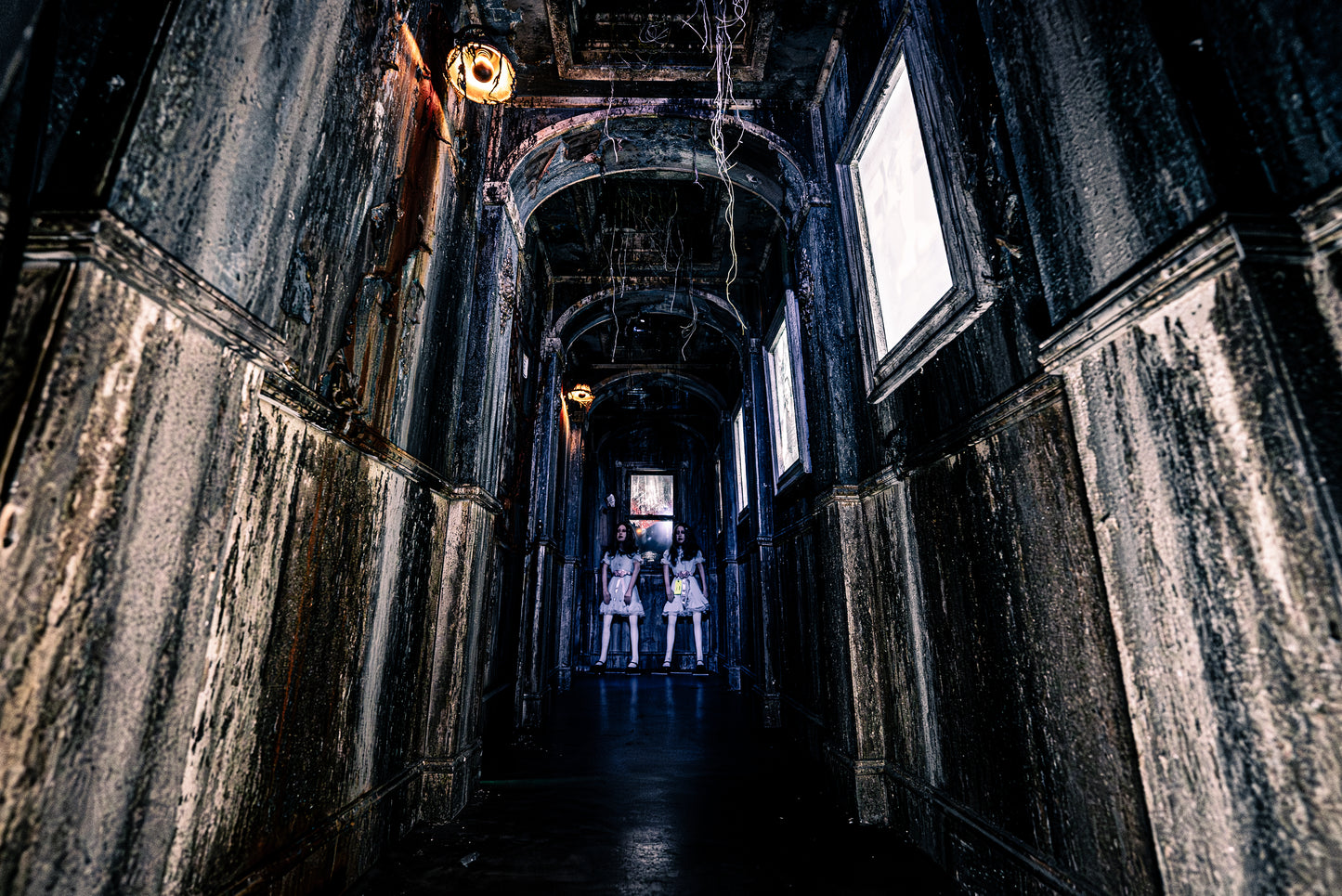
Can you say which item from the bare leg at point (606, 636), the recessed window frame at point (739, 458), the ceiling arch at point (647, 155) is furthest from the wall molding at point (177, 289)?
the bare leg at point (606, 636)

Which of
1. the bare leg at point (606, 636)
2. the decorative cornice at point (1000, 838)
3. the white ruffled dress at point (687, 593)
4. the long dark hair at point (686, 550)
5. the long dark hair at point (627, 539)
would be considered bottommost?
the decorative cornice at point (1000, 838)

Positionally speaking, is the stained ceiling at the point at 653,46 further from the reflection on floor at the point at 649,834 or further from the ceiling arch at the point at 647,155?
the reflection on floor at the point at 649,834

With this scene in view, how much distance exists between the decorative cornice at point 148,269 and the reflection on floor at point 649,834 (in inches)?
74.2

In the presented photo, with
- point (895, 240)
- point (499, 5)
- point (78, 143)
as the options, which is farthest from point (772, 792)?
point (499, 5)

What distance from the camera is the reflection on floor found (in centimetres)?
198

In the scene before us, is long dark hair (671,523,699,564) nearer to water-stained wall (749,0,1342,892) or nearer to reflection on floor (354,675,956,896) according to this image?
reflection on floor (354,675,956,896)

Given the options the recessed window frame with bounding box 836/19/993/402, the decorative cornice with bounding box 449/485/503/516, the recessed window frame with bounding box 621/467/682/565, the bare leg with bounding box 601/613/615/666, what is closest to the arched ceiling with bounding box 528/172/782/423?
the recessed window frame with bounding box 836/19/993/402

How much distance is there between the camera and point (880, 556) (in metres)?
2.91

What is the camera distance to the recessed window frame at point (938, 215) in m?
2.08

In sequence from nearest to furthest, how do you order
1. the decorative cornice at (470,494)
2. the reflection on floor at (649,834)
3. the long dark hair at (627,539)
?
1. the reflection on floor at (649,834)
2. the decorative cornice at (470,494)
3. the long dark hair at (627,539)

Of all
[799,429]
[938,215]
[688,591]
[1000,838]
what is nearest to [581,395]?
[688,591]

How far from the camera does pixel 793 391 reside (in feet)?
14.1

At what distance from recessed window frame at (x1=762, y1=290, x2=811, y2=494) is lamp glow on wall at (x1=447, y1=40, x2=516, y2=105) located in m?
2.38

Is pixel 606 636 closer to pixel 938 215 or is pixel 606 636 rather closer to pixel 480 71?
pixel 480 71
